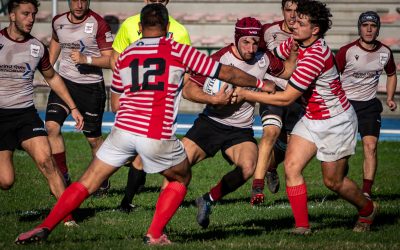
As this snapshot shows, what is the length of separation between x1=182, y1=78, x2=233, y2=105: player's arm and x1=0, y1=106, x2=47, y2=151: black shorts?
1.58 m

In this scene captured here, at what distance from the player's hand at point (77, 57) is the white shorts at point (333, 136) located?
3.54 meters

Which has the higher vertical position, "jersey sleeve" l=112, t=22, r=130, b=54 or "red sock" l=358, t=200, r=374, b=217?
"jersey sleeve" l=112, t=22, r=130, b=54

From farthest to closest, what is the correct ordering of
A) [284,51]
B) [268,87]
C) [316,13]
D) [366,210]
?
[284,51] < [366,210] < [316,13] < [268,87]

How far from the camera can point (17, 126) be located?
10148 mm

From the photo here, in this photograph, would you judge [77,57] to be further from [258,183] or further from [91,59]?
[258,183]

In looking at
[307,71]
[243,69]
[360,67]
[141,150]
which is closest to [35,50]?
[243,69]

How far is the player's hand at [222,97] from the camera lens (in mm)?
9336

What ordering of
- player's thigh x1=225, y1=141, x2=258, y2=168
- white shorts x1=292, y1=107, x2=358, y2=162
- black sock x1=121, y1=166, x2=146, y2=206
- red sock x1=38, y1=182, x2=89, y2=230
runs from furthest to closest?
1. black sock x1=121, y1=166, x2=146, y2=206
2. player's thigh x1=225, y1=141, x2=258, y2=168
3. white shorts x1=292, y1=107, x2=358, y2=162
4. red sock x1=38, y1=182, x2=89, y2=230

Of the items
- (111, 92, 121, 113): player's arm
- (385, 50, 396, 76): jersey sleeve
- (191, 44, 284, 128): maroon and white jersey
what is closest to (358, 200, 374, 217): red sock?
(191, 44, 284, 128): maroon and white jersey

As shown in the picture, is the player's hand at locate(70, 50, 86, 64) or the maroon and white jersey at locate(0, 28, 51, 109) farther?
the player's hand at locate(70, 50, 86, 64)

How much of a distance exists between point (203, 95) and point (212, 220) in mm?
1501

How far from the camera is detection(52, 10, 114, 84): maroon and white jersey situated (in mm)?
12883

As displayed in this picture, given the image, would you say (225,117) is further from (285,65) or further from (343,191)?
(343,191)

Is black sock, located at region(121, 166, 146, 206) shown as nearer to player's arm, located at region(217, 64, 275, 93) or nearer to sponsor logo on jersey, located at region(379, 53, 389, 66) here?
player's arm, located at region(217, 64, 275, 93)
